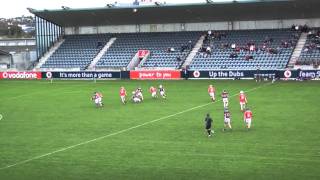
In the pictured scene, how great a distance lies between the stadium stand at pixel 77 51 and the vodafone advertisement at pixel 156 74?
387 inches

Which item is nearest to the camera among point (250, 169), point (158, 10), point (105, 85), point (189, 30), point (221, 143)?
point (250, 169)

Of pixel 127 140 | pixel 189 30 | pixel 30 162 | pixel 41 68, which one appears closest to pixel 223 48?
pixel 189 30

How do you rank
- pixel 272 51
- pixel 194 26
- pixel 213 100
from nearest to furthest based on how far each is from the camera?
pixel 213 100, pixel 272 51, pixel 194 26

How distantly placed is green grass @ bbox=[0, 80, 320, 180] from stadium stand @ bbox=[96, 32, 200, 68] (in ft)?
74.6

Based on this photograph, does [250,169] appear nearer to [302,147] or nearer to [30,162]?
[302,147]

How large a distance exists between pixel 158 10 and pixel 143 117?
36.3 meters

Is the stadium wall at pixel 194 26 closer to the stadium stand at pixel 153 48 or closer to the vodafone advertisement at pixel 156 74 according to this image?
the stadium stand at pixel 153 48

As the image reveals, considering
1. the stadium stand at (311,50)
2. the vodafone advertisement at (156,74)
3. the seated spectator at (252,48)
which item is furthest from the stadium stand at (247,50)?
the vodafone advertisement at (156,74)

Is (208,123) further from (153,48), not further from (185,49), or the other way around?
(153,48)

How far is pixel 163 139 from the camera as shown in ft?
92.8

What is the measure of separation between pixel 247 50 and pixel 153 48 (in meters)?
13.1

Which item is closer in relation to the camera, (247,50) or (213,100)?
(213,100)

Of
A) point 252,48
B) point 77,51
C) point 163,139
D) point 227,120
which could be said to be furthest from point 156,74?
point 163,139

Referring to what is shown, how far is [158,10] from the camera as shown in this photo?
7038cm
